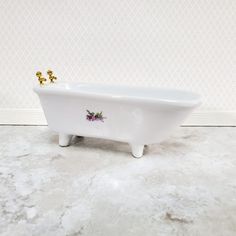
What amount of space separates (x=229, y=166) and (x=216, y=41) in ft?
3.80

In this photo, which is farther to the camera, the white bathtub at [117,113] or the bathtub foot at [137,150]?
the bathtub foot at [137,150]

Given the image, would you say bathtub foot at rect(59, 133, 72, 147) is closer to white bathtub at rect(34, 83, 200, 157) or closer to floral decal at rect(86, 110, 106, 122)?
white bathtub at rect(34, 83, 200, 157)

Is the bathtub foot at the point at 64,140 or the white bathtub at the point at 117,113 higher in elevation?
the white bathtub at the point at 117,113

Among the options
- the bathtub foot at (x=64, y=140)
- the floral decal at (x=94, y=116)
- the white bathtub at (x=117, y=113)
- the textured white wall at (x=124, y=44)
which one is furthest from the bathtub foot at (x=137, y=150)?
the textured white wall at (x=124, y=44)

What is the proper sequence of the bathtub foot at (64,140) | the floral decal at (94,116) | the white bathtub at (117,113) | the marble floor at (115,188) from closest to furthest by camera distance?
the marble floor at (115,188)
the white bathtub at (117,113)
the floral decal at (94,116)
the bathtub foot at (64,140)

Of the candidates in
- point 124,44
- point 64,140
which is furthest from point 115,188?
point 124,44

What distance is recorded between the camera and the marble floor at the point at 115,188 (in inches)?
40.3

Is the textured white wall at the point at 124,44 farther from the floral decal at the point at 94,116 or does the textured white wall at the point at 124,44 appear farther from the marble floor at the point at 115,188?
the floral decal at the point at 94,116

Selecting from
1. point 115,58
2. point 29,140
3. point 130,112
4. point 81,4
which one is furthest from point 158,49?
point 29,140

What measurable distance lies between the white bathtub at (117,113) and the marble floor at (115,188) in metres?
0.16

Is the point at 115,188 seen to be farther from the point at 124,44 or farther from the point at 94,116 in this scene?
the point at 124,44

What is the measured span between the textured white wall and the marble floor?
1.97 ft

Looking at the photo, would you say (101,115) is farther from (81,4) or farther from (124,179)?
(81,4)

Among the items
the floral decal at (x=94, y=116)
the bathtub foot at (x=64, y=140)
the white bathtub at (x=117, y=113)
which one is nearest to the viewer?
the white bathtub at (x=117, y=113)
